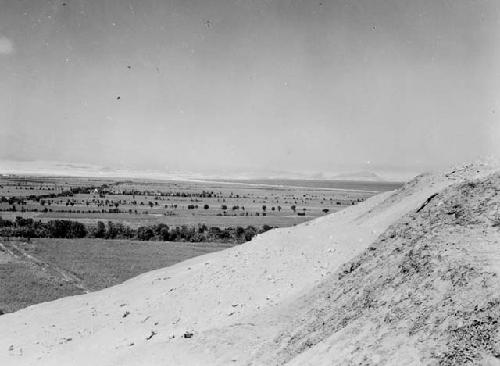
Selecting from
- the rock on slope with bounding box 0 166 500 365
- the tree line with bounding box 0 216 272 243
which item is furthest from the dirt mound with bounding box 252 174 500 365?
the tree line with bounding box 0 216 272 243

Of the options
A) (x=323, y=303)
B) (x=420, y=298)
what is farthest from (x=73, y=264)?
(x=420, y=298)

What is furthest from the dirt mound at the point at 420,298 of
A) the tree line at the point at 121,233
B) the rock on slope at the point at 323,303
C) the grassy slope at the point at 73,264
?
the tree line at the point at 121,233

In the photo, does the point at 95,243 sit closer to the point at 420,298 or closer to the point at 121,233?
the point at 121,233

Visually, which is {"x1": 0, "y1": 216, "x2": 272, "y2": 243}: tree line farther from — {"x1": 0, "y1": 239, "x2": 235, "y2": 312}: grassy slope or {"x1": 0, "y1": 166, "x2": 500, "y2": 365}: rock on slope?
{"x1": 0, "y1": 166, "x2": 500, "y2": 365}: rock on slope

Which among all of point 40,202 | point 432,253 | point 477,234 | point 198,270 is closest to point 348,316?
point 432,253

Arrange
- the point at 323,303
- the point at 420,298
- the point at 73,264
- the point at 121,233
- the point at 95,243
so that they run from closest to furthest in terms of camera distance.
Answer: the point at 420,298, the point at 323,303, the point at 73,264, the point at 95,243, the point at 121,233

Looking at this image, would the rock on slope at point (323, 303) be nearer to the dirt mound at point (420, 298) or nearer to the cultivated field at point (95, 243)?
the dirt mound at point (420, 298)

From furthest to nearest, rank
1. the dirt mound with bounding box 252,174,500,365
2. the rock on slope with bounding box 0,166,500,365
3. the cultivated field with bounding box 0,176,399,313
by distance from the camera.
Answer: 1. the cultivated field with bounding box 0,176,399,313
2. the rock on slope with bounding box 0,166,500,365
3. the dirt mound with bounding box 252,174,500,365

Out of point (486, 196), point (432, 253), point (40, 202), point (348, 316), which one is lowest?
point (40, 202)

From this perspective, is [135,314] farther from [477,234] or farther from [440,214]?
[477,234]
